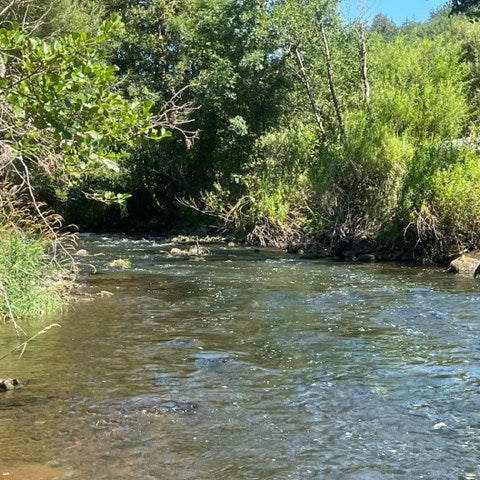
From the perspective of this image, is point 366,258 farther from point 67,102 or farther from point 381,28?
point 381,28

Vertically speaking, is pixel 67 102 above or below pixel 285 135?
below

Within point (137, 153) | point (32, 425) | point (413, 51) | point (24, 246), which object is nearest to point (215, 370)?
point (32, 425)

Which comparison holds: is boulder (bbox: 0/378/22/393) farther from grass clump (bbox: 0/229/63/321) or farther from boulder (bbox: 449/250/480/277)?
boulder (bbox: 449/250/480/277)

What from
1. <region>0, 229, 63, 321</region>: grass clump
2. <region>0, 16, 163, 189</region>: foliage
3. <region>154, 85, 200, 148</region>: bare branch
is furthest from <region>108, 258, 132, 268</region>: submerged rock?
<region>0, 16, 163, 189</region>: foliage

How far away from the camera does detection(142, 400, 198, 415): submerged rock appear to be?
7473 millimetres

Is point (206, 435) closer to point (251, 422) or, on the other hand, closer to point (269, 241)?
point (251, 422)

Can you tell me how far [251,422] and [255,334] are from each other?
413 centimetres

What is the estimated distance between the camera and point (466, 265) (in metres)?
18.2

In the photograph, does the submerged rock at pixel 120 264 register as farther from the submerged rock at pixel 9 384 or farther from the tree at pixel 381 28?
the tree at pixel 381 28

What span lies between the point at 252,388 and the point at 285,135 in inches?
894

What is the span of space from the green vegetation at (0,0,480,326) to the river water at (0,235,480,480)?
9.14 ft

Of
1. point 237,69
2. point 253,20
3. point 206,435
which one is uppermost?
point 253,20

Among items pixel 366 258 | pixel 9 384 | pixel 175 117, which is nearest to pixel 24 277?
pixel 9 384

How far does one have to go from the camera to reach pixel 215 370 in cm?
916
